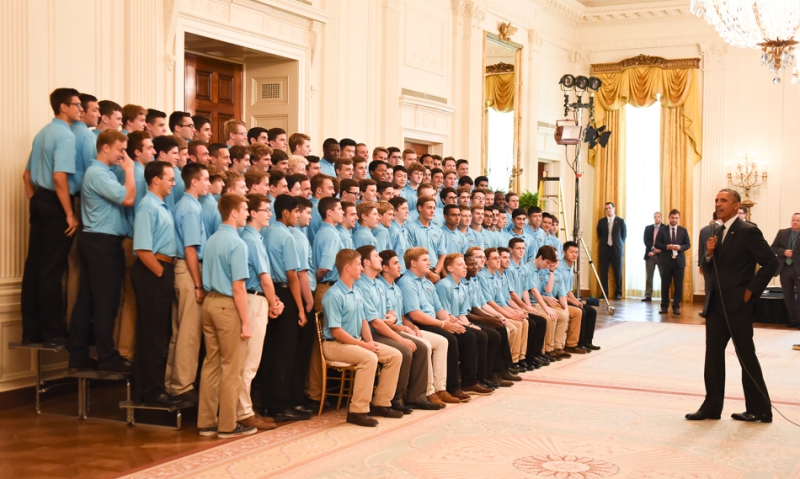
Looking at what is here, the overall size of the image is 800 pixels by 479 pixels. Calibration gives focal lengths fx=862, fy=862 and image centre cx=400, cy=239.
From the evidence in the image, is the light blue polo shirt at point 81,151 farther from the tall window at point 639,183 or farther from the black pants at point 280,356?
the tall window at point 639,183

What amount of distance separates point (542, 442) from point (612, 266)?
11364 mm

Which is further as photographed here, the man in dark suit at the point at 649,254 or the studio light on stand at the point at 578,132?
the man in dark suit at the point at 649,254

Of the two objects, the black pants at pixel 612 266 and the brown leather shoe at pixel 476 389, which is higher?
the black pants at pixel 612 266

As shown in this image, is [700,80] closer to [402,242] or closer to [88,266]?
[402,242]

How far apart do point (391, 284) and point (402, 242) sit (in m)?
0.83

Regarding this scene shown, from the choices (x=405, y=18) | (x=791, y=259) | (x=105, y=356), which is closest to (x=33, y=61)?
(x=105, y=356)

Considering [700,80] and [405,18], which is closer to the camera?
[405,18]

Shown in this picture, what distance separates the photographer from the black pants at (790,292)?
1207cm

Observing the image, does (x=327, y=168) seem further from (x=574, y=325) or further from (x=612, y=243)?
(x=612, y=243)

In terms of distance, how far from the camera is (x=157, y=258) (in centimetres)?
558

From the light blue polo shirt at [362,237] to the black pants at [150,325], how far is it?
1.72 m

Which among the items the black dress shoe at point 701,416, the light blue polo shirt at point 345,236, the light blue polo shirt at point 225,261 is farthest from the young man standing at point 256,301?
the black dress shoe at point 701,416

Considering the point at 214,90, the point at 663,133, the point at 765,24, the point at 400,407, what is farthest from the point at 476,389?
the point at 663,133

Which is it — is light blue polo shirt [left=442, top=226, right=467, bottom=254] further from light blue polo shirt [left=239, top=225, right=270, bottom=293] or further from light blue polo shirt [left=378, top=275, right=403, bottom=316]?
light blue polo shirt [left=239, top=225, right=270, bottom=293]
